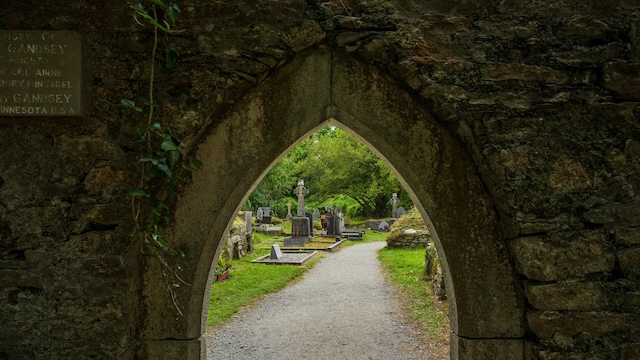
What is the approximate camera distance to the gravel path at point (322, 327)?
5.17 metres

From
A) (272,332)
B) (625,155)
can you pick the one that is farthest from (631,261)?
(272,332)

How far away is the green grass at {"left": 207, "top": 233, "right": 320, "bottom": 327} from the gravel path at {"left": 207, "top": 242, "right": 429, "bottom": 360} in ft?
0.80

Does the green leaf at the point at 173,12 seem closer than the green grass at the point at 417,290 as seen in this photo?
Yes

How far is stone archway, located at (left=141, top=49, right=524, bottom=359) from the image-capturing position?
92.4 inches

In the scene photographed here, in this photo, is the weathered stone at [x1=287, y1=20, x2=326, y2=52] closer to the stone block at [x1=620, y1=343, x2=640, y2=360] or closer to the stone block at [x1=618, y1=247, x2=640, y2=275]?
the stone block at [x1=618, y1=247, x2=640, y2=275]

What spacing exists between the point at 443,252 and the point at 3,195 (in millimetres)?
2513

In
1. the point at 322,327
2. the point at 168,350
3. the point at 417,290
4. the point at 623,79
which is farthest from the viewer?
the point at 417,290

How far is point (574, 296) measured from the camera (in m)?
2.15

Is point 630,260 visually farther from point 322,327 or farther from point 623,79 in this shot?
point 322,327

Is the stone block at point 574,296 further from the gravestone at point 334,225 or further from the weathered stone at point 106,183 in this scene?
the gravestone at point 334,225

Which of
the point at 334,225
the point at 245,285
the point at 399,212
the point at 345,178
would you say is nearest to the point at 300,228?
the point at 334,225

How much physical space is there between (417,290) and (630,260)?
241 inches

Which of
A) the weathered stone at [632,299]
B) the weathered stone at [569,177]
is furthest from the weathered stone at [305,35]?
the weathered stone at [632,299]

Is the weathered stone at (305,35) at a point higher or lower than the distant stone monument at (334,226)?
higher
